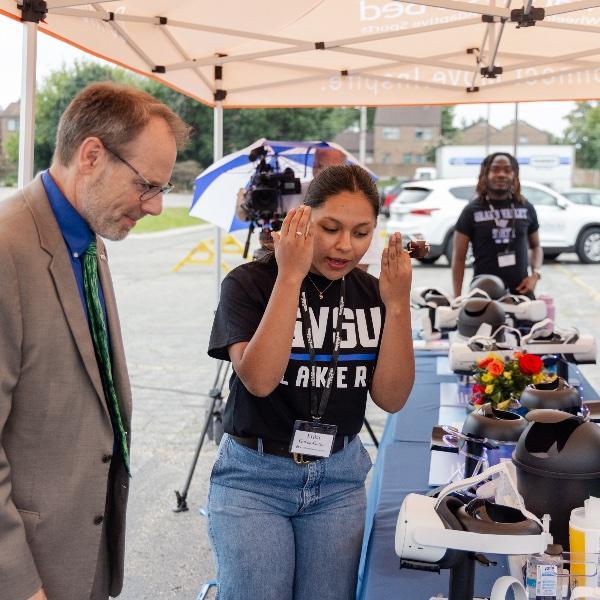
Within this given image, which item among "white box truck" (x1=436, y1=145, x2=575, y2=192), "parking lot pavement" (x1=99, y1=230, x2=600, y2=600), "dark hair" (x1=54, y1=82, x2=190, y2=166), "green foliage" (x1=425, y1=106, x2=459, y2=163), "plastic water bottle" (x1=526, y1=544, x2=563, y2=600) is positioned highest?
"green foliage" (x1=425, y1=106, x2=459, y2=163)

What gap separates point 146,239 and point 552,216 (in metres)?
11.4

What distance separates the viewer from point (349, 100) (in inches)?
213

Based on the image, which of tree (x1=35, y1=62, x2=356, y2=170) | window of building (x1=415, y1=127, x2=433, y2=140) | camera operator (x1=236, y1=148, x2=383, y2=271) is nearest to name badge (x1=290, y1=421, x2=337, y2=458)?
camera operator (x1=236, y1=148, x2=383, y2=271)

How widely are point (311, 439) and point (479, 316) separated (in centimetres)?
167

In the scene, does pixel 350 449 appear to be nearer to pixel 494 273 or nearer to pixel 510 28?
pixel 494 273

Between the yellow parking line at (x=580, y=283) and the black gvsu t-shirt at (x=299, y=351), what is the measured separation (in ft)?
31.7

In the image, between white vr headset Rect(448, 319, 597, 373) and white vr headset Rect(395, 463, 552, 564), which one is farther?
white vr headset Rect(448, 319, 597, 373)

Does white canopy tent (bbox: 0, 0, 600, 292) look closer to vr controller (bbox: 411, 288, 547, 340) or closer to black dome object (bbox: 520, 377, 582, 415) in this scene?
vr controller (bbox: 411, 288, 547, 340)

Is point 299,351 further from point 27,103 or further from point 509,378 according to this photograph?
point 27,103

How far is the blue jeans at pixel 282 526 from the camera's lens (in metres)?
1.67

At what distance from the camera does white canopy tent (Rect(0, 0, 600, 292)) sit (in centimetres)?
357

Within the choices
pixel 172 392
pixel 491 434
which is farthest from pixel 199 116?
pixel 491 434

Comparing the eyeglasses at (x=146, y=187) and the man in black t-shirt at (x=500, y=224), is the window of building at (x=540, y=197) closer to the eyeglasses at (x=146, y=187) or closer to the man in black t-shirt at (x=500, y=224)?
the man in black t-shirt at (x=500, y=224)

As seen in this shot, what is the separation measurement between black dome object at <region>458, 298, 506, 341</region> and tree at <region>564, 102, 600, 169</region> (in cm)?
3928
